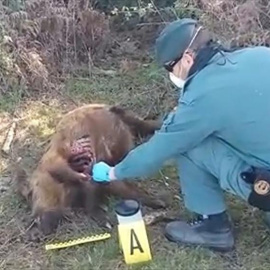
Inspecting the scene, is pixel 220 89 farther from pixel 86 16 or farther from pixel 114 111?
pixel 86 16

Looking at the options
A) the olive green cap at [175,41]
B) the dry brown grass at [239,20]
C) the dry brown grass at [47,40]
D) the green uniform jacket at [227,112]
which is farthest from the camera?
the dry brown grass at [47,40]

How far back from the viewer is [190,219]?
4176 millimetres

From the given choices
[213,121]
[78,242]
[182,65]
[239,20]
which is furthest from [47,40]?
[213,121]

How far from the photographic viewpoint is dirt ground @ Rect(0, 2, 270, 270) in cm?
391

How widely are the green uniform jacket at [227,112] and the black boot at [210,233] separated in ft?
1.51

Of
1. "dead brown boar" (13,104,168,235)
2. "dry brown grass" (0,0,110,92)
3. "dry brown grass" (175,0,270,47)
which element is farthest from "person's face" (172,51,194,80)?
"dry brown grass" (0,0,110,92)

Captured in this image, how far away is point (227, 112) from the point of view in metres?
3.47

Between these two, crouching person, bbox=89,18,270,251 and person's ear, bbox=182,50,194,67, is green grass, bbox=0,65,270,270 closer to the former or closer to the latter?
crouching person, bbox=89,18,270,251

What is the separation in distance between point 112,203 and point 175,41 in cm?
112

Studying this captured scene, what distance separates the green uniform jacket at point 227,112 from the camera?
346 cm

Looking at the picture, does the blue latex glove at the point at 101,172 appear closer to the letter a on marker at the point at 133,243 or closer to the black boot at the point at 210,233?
the letter a on marker at the point at 133,243

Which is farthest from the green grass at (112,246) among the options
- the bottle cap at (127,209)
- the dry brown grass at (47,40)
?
the dry brown grass at (47,40)

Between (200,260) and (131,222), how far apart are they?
0.41 m

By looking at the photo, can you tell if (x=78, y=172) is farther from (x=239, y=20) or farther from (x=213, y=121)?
(x=239, y=20)
